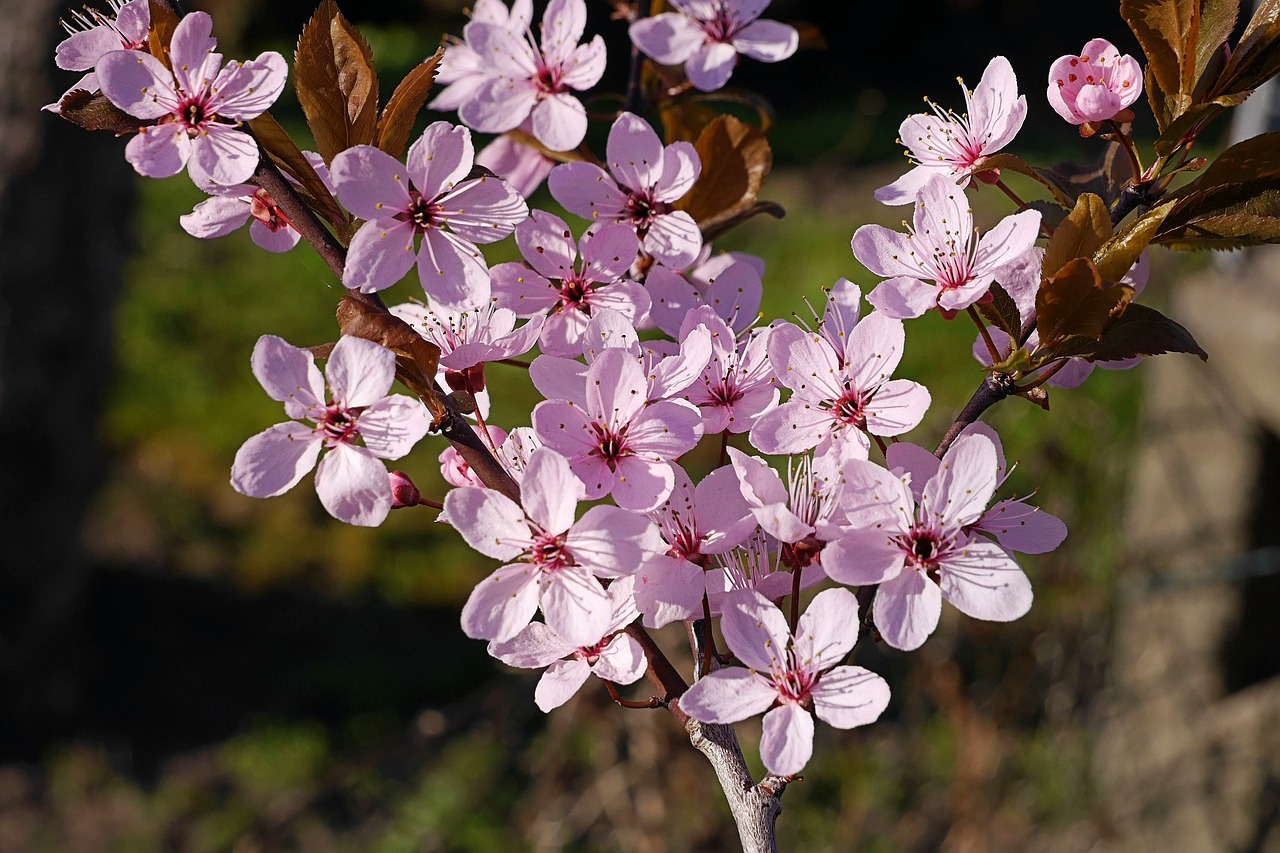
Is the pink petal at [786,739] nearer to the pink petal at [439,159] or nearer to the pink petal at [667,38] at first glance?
the pink petal at [439,159]

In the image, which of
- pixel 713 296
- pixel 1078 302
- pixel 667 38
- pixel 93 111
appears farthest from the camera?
pixel 667 38

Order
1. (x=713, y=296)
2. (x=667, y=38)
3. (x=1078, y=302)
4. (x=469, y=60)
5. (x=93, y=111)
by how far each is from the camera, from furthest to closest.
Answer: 1. (x=469, y=60)
2. (x=667, y=38)
3. (x=713, y=296)
4. (x=93, y=111)
5. (x=1078, y=302)

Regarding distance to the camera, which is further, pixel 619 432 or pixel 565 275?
pixel 565 275

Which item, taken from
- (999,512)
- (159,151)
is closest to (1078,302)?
(999,512)

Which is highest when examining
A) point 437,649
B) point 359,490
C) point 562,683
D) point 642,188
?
point 642,188

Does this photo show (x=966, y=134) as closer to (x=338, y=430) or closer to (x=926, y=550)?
(x=926, y=550)

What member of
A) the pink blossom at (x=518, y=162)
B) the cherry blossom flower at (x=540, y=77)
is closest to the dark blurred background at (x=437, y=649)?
the pink blossom at (x=518, y=162)

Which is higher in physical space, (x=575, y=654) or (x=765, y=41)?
(x=765, y=41)

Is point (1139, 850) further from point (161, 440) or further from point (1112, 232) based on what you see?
point (161, 440)
